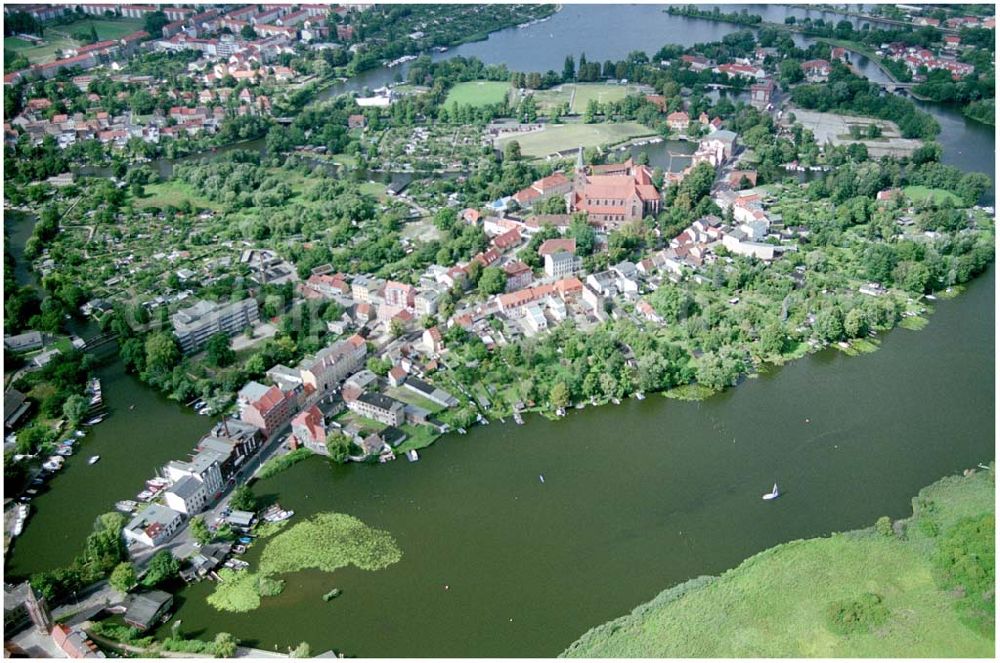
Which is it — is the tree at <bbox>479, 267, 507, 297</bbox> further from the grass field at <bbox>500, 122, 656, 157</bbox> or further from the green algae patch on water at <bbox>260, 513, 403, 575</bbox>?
the grass field at <bbox>500, 122, 656, 157</bbox>

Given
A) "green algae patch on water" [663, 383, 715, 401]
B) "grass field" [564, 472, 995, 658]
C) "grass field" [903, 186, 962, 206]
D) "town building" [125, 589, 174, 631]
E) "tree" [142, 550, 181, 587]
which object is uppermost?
"grass field" [903, 186, 962, 206]

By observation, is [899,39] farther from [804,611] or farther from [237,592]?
[237,592]

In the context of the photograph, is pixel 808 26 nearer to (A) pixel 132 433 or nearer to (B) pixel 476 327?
(B) pixel 476 327

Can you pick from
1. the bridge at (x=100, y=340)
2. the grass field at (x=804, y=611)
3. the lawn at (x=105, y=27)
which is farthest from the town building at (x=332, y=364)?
the lawn at (x=105, y=27)

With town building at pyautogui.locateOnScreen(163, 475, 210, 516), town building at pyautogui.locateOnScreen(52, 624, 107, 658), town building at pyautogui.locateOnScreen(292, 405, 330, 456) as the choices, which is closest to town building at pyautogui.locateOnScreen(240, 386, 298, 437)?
town building at pyautogui.locateOnScreen(292, 405, 330, 456)

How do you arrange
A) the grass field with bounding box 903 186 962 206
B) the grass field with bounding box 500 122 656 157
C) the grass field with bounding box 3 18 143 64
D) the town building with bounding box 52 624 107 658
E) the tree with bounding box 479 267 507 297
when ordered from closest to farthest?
the town building with bounding box 52 624 107 658, the tree with bounding box 479 267 507 297, the grass field with bounding box 903 186 962 206, the grass field with bounding box 500 122 656 157, the grass field with bounding box 3 18 143 64

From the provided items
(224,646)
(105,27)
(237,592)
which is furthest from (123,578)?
(105,27)
